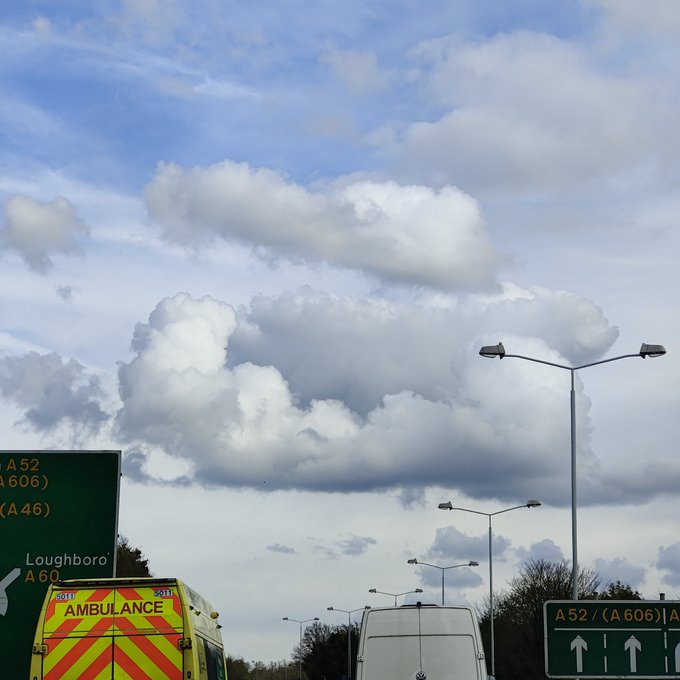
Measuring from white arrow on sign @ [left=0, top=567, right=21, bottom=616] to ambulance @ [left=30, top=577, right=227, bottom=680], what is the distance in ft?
1.51

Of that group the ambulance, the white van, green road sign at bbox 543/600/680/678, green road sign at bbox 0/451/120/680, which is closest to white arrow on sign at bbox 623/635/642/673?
green road sign at bbox 543/600/680/678

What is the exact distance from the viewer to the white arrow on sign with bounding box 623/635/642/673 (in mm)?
19875

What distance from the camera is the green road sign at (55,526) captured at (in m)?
16.2

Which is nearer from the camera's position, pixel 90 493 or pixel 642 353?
pixel 90 493

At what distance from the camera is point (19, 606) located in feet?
53.1

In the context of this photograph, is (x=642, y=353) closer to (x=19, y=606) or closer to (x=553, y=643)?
(x=553, y=643)

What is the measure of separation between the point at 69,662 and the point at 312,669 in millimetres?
133952

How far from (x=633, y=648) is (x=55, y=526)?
8.27 metres

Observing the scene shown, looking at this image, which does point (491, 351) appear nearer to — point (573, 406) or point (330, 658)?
point (573, 406)

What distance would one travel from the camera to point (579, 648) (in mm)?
19875

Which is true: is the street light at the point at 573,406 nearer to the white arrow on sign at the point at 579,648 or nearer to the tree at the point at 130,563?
the white arrow on sign at the point at 579,648

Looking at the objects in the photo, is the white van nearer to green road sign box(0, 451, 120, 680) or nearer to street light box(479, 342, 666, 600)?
green road sign box(0, 451, 120, 680)

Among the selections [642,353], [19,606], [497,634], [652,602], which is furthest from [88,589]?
[497,634]

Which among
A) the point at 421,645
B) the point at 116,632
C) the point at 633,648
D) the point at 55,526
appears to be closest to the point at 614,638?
the point at 633,648
